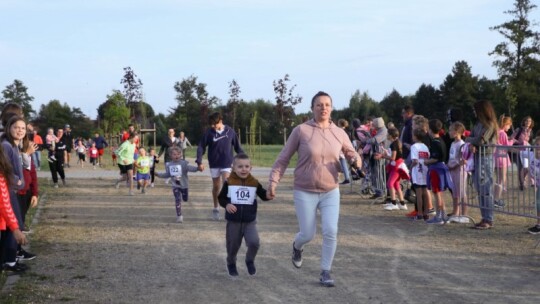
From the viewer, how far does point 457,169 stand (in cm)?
1193

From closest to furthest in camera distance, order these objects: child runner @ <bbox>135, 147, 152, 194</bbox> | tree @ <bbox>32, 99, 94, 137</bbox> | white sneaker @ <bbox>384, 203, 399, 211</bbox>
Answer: white sneaker @ <bbox>384, 203, 399, 211</bbox> → child runner @ <bbox>135, 147, 152, 194</bbox> → tree @ <bbox>32, 99, 94, 137</bbox>

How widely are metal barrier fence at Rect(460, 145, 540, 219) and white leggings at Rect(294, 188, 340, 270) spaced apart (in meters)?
4.98

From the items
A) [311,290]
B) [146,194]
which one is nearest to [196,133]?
[146,194]

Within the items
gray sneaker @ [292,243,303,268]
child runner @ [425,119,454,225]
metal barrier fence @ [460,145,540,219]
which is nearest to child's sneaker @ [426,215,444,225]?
child runner @ [425,119,454,225]

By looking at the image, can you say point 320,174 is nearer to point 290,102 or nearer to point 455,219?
point 455,219

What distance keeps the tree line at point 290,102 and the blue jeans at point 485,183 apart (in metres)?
22.6

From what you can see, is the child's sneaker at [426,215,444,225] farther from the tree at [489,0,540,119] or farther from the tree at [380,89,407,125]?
the tree at [380,89,407,125]

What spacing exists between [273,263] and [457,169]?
5020 mm

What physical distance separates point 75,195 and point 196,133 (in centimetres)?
5934

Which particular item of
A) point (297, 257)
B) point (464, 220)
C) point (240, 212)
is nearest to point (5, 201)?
point (240, 212)

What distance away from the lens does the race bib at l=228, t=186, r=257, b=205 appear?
7578 mm

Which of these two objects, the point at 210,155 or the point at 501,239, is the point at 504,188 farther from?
the point at 210,155

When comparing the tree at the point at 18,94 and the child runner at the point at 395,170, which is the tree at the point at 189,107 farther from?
the child runner at the point at 395,170

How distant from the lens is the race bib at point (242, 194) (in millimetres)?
7578
